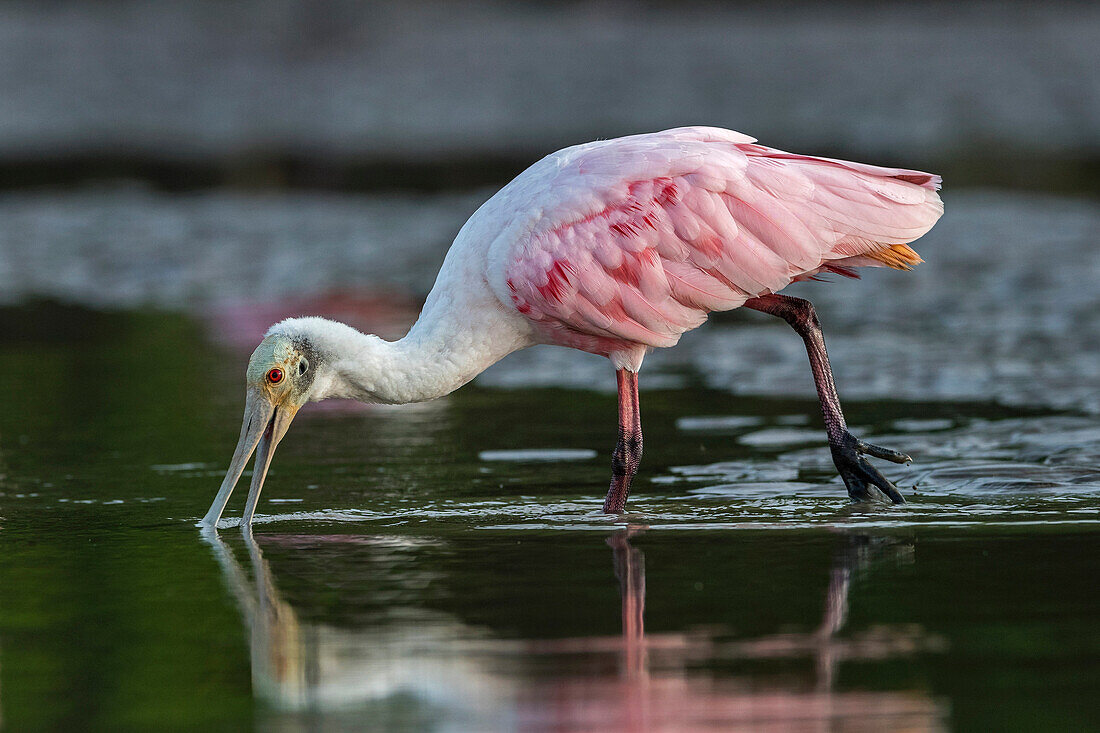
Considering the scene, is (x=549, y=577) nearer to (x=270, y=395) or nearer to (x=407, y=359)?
(x=407, y=359)

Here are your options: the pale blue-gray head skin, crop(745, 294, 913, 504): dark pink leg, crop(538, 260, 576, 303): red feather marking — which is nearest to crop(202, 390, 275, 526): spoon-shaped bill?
the pale blue-gray head skin

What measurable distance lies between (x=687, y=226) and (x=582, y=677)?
343 cm

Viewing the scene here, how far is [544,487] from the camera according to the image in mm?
8562

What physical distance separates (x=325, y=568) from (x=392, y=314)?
8.46 m

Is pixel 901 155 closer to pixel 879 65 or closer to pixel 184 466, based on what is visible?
pixel 879 65

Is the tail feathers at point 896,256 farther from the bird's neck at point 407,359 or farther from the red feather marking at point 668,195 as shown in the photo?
the bird's neck at point 407,359

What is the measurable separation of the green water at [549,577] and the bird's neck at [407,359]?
0.49 meters

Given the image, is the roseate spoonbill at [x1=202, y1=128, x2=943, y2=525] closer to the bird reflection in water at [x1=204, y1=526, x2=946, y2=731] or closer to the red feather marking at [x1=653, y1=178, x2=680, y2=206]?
the red feather marking at [x1=653, y1=178, x2=680, y2=206]

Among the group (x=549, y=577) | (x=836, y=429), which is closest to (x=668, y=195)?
(x=836, y=429)

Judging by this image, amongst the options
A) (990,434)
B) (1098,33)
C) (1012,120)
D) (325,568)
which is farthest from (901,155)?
(325,568)

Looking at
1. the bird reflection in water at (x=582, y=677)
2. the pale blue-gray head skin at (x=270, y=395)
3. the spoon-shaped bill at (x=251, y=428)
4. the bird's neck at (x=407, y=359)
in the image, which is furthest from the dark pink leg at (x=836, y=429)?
the spoon-shaped bill at (x=251, y=428)

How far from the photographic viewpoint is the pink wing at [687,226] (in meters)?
8.19

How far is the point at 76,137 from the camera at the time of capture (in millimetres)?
31031

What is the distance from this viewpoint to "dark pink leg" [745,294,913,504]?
803 cm
